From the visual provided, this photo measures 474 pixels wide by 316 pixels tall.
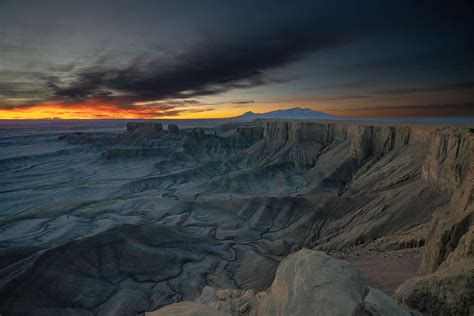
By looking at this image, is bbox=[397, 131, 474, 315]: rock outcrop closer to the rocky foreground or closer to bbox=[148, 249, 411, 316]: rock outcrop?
the rocky foreground

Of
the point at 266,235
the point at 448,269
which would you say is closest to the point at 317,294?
the point at 448,269

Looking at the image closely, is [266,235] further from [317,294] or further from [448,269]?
[317,294]

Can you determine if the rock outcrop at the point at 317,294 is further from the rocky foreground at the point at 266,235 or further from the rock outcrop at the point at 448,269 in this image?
the rock outcrop at the point at 448,269

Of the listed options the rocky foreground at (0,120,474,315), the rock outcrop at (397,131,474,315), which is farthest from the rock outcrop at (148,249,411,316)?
the rock outcrop at (397,131,474,315)

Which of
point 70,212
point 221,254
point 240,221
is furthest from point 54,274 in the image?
point 70,212

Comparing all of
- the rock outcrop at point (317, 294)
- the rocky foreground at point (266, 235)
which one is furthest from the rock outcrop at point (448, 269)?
the rock outcrop at point (317, 294)

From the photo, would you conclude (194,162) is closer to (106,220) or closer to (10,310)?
(106,220)
